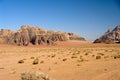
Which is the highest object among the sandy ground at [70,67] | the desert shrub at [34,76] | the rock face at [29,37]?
the rock face at [29,37]

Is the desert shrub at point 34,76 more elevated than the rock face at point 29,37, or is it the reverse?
the rock face at point 29,37

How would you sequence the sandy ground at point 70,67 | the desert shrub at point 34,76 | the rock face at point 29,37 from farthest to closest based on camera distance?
the rock face at point 29,37 < the sandy ground at point 70,67 < the desert shrub at point 34,76

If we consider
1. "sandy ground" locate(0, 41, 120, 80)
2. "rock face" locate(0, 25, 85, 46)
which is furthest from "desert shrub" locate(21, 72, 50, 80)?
"rock face" locate(0, 25, 85, 46)

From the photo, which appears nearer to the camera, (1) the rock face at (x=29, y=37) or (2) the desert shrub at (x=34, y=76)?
(2) the desert shrub at (x=34, y=76)

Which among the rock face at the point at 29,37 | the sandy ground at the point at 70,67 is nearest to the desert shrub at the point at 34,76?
the sandy ground at the point at 70,67

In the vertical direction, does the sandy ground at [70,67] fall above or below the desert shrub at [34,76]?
below

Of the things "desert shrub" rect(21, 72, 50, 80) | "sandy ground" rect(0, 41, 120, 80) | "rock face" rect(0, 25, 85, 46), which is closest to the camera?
"desert shrub" rect(21, 72, 50, 80)

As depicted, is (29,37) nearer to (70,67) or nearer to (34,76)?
(70,67)

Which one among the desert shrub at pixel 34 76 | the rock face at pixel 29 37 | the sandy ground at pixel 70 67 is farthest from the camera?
the rock face at pixel 29 37

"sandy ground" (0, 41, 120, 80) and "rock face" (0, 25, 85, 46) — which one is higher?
"rock face" (0, 25, 85, 46)

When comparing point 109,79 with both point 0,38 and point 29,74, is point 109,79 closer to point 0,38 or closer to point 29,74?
point 29,74

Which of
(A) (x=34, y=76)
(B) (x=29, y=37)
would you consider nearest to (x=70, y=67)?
(A) (x=34, y=76)

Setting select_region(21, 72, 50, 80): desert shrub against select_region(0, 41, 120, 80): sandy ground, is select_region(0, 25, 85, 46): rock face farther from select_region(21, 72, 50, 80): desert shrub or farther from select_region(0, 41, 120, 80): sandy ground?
select_region(21, 72, 50, 80): desert shrub

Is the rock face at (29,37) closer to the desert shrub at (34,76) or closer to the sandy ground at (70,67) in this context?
the sandy ground at (70,67)
